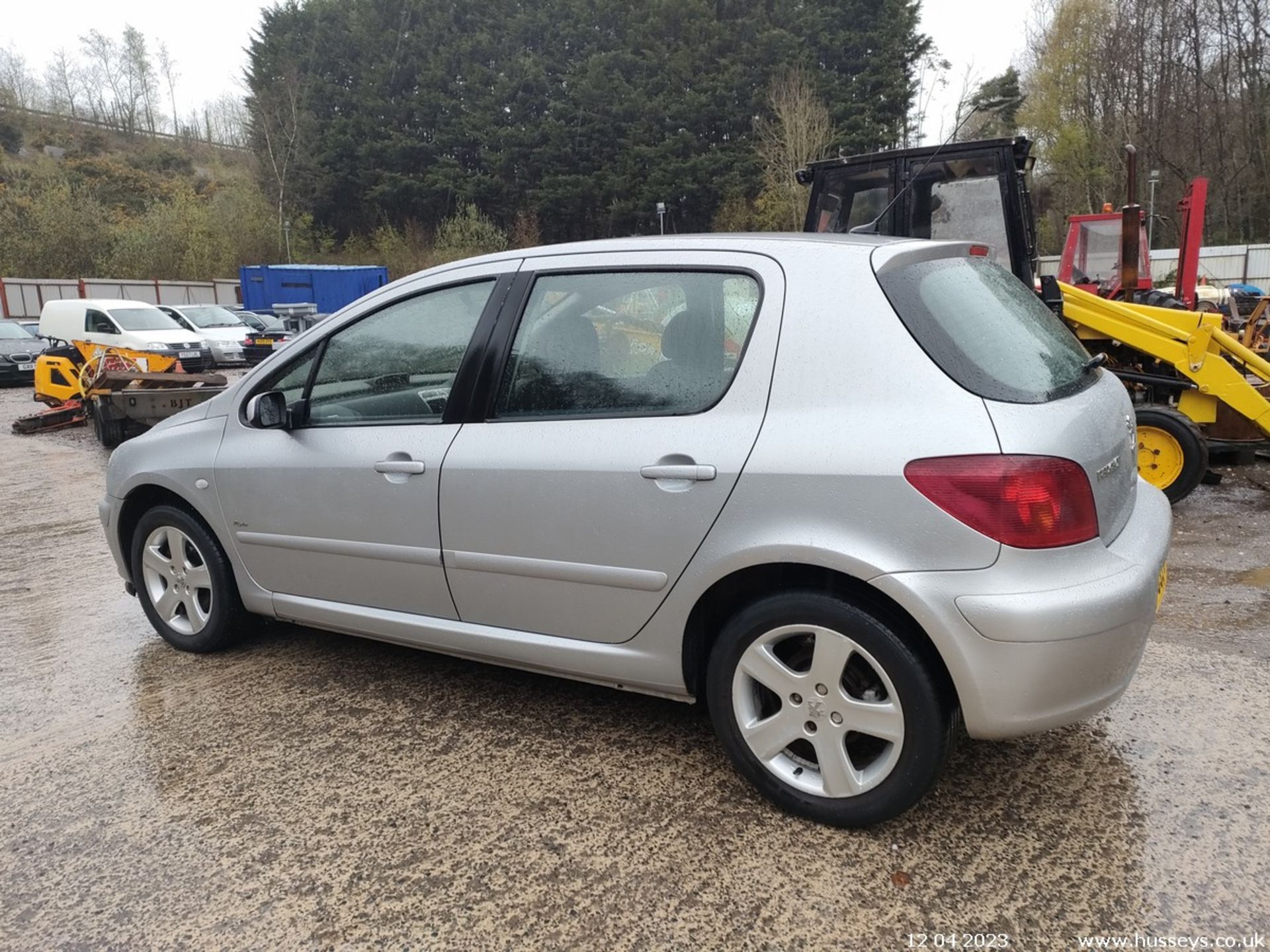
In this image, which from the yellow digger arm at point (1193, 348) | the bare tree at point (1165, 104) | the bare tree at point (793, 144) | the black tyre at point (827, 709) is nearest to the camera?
the black tyre at point (827, 709)

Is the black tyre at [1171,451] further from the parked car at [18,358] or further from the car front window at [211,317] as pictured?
the car front window at [211,317]

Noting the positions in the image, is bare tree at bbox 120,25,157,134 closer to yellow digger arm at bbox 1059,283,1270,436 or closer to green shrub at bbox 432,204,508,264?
green shrub at bbox 432,204,508,264

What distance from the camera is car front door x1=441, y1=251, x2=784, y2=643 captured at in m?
2.66

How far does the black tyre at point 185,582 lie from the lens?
12.9 feet

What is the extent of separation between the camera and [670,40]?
46.2m

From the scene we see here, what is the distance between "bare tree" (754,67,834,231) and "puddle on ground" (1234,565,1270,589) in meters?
23.5

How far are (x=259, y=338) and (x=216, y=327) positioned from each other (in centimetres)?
143

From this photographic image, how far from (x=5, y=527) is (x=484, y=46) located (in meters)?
48.0

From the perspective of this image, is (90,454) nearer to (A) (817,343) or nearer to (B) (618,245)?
(B) (618,245)

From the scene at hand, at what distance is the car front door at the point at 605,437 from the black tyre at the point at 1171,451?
4.82 meters

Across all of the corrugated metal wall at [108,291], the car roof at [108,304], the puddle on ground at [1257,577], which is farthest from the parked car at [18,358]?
the puddle on ground at [1257,577]

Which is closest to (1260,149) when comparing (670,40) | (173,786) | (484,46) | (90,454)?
(670,40)

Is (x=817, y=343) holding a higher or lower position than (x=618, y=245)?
lower

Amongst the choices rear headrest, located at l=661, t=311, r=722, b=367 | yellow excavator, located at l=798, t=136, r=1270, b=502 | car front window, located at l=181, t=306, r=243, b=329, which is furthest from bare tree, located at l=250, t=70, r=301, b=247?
rear headrest, located at l=661, t=311, r=722, b=367
